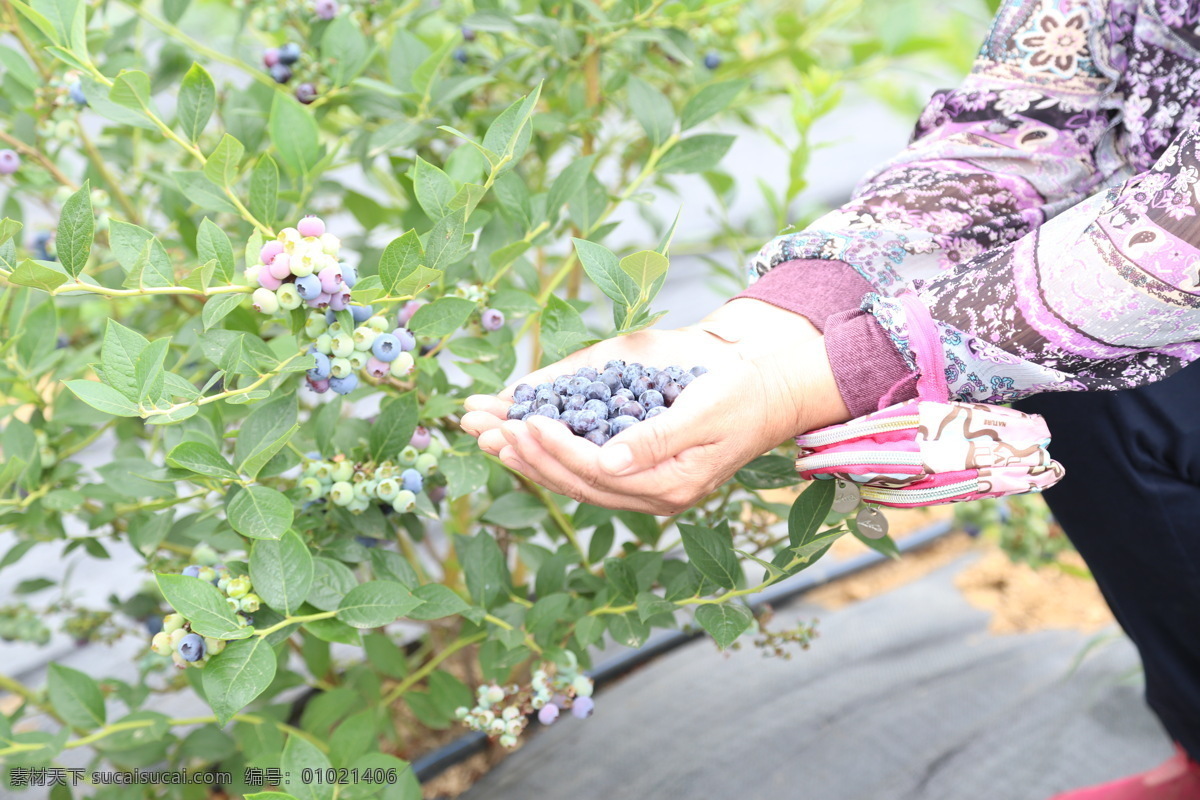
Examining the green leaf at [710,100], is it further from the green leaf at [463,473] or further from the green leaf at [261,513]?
the green leaf at [261,513]

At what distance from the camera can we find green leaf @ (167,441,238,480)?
2.02ft

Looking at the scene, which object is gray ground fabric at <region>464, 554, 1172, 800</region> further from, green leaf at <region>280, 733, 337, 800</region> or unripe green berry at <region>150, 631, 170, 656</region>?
unripe green berry at <region>150, 631, 170, 656</region>

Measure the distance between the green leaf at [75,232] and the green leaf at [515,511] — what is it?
0.39m

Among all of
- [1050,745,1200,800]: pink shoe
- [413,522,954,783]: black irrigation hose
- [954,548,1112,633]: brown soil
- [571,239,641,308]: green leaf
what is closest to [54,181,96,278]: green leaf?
[571,239,641,308]: green leaf

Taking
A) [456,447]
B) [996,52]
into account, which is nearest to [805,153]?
[996,52]

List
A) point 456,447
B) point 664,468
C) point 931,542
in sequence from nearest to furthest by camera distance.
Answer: point 664,468
point 456,447
point 931,542

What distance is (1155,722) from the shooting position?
4.28 ft

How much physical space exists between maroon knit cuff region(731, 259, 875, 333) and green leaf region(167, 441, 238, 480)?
1.48 feet

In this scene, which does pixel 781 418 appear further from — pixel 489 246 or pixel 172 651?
pixel 172 651

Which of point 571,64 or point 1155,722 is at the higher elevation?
point 571,64

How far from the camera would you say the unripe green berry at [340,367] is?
640 millimetres

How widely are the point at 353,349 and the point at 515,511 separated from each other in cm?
27

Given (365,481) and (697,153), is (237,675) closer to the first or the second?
(365,481)

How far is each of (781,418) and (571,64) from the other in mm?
510
